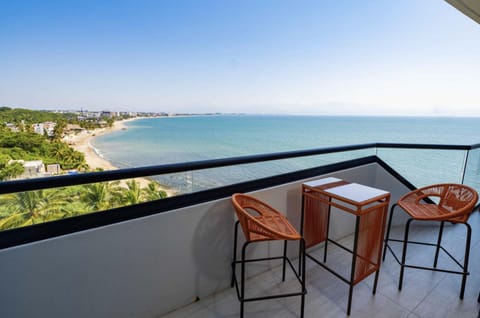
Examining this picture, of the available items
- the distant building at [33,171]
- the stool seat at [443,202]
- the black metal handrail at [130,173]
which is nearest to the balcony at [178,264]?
the black metal handrail at [130,173]

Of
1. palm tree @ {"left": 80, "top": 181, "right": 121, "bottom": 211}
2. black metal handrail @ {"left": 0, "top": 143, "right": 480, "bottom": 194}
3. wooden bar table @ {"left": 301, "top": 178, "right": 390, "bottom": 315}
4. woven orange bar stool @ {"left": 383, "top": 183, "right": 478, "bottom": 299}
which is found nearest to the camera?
black metal handrail @ {"left": 0, "top": 143, "right": 480, "bottom": 194}

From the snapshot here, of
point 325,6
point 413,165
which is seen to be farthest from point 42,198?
point 325,6

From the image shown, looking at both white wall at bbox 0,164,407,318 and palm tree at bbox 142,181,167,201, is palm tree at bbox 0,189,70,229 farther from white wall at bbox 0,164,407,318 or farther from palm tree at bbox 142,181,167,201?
palm tree at bbox 142,181,167,201

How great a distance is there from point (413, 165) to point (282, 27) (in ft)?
25.6

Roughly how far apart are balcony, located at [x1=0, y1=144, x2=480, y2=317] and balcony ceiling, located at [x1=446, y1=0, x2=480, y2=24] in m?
1.64

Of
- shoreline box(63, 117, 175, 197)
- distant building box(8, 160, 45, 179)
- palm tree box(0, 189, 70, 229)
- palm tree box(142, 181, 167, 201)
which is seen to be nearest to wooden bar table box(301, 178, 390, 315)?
palm tree box(142, 181, 167, 201)

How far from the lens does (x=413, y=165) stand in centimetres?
281

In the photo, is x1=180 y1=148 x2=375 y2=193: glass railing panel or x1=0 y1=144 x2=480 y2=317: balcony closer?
x1=0 y1=144 x2=480 y2=317: balcony

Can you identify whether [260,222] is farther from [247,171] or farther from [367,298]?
[367,298]

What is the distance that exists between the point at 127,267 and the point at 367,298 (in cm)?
175

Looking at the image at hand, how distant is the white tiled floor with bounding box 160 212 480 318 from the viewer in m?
1.56

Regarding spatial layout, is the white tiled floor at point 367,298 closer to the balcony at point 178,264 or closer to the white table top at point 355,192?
the balcony at point 178,264

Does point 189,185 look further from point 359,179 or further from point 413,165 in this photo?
point 413,165

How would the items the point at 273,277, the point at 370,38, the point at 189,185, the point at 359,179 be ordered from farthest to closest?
the point at 370,38 < the point at 359,179 < the point at 273,277 < the point at 189,185
